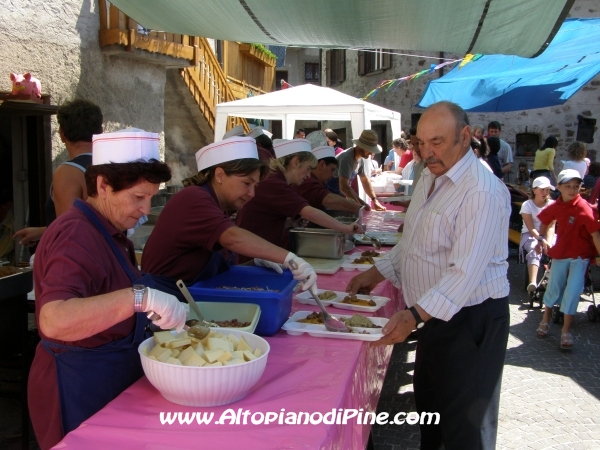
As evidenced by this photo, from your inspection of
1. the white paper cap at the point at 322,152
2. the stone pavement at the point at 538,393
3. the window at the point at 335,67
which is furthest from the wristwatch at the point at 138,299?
the window at the point at 335,67

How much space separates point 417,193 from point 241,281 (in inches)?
37.3

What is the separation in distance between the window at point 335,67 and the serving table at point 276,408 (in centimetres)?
2187

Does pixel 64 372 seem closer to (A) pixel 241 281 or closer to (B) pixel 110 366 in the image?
(B) pixel 110 366

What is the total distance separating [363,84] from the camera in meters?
21.0

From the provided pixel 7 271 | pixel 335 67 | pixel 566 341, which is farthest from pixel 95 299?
pixel 335 67

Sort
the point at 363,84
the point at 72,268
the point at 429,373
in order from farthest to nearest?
the point at 363,84
the point at 429,373
the point at 72,268

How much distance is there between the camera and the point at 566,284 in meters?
5.56

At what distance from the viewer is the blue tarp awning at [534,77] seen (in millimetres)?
6367

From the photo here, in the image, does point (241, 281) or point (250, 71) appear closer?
point (241, 281)

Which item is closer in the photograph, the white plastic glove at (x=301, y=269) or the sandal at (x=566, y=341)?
the white plastic glove at (x=301, y=269)

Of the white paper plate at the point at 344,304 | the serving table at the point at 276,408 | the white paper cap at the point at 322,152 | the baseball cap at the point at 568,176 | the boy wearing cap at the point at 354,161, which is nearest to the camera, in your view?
the serving table at the point at 276,408

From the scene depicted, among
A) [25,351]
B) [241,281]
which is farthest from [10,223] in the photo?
[241,281]

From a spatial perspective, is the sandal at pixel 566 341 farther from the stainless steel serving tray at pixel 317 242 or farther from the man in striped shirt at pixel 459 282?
the man in striped shirt at pixel 459 282

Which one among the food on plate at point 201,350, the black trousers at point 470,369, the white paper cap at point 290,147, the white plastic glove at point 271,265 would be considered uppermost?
the white paper cap at point 290,147
